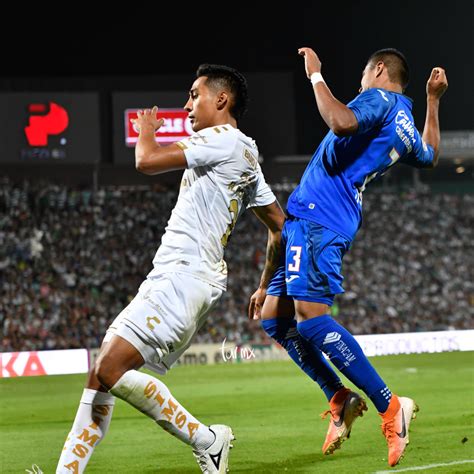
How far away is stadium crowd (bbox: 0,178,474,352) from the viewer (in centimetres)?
2766

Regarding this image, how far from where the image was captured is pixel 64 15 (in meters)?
39.2

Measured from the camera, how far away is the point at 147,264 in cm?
3122

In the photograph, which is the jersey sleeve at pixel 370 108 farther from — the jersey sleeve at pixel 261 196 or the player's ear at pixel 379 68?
the jersey sleeve at pixel 261 196

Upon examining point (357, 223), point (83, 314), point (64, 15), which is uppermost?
point (64, 15)

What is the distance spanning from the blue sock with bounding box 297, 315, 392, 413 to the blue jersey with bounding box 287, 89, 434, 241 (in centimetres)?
63

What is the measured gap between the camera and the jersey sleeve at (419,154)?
19.9 ft

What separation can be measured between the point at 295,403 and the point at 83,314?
1673 centimetres

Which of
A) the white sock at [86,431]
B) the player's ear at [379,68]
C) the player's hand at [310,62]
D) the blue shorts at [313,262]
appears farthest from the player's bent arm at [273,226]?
the white sock at [86,431]

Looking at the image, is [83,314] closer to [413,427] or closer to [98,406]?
[413,427]

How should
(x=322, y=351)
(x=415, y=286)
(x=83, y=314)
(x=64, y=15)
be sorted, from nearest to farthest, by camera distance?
(x=322, y=351)
(x=83, y=314)
(x=415, y=286)
(x=64, y=15)

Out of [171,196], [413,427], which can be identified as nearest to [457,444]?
[413,427]

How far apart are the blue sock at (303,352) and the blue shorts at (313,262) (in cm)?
36

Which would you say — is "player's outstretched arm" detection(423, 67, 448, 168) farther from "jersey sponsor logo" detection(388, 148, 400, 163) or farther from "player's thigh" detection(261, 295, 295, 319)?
"player's thigh" detection(261, 295, 295, 319)

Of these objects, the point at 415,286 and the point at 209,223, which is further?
the point at 415,286
